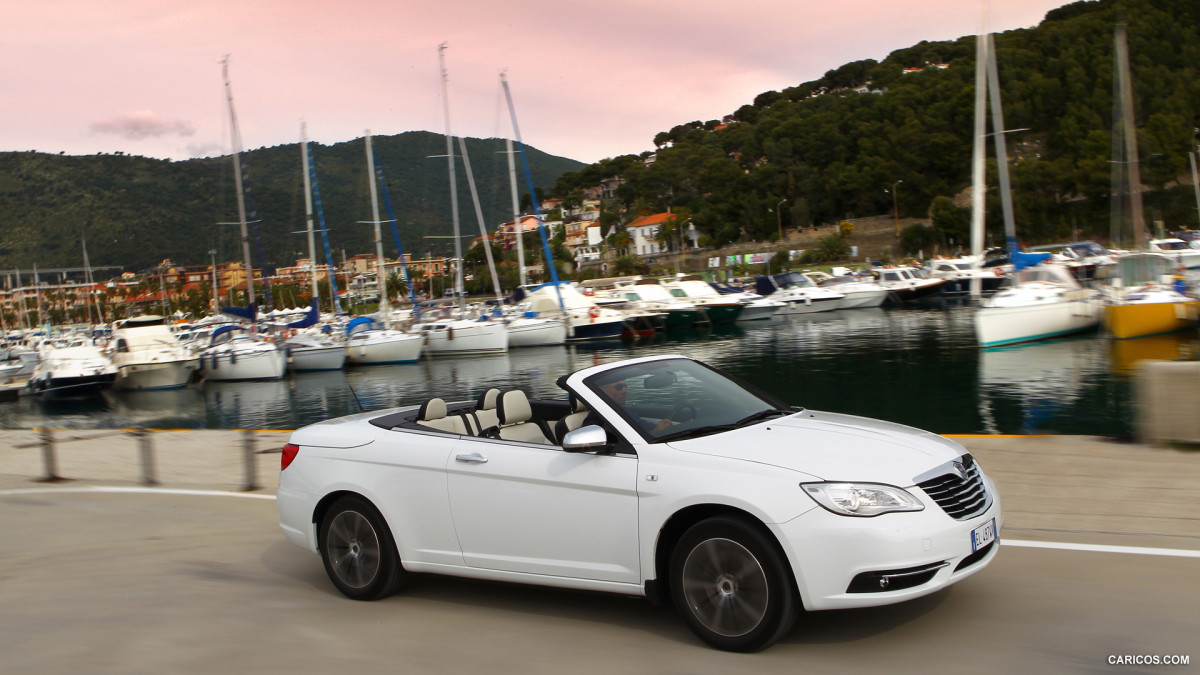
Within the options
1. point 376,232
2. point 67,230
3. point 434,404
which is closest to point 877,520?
point 434,404

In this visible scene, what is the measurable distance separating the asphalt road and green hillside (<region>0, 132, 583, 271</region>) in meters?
52.1

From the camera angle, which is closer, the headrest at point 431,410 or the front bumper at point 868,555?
the front bumper at point 868,555

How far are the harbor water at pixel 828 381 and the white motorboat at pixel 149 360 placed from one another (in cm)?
112

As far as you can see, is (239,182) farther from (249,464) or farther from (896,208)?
(896,208)

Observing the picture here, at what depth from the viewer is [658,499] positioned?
16.3 ft

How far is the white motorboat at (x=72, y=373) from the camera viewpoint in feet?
157

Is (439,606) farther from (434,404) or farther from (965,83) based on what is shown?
(965,83)

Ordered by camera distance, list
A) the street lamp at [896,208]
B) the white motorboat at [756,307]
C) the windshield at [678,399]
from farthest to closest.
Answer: the street lamp at [896,208], the white motorboat at [756,307], the windshield at [678,399]

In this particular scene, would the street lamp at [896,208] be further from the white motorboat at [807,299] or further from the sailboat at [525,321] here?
the sailboat at [525,321]

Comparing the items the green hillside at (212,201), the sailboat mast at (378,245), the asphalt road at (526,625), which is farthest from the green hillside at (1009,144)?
the asphalt road at (526,625)

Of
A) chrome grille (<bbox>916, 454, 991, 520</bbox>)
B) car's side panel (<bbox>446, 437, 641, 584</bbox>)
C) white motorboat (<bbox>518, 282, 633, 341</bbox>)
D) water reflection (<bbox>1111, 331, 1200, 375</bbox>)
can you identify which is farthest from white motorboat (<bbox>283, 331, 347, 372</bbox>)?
chrome grille (<bbox>916, 454, 991, 520</bbox>)

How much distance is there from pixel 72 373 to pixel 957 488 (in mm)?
51053

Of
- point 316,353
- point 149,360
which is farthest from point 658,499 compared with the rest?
point 149,360

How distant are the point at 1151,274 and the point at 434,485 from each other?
35.9 m
